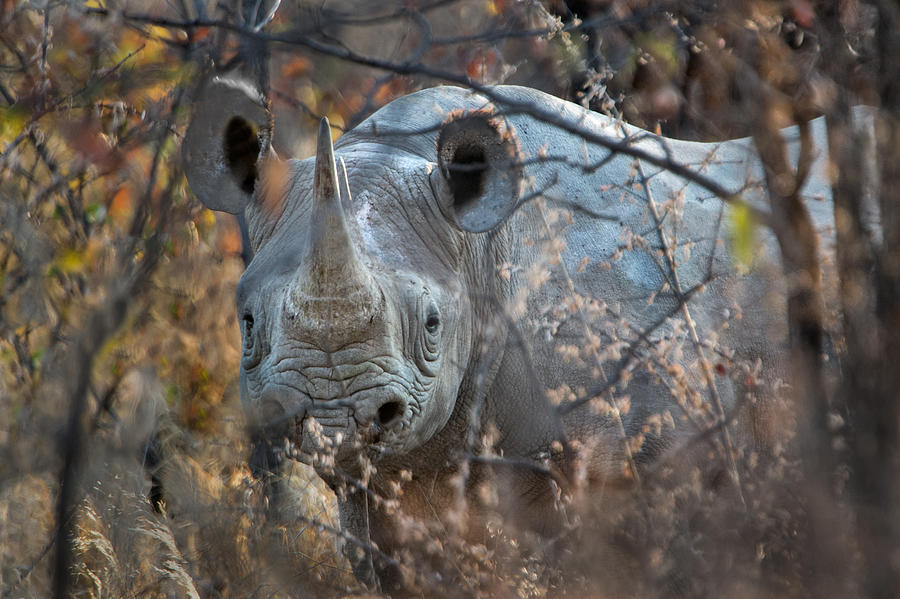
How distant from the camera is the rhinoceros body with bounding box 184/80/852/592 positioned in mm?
3047

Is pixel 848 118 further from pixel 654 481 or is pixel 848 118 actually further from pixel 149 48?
pixel 149 48

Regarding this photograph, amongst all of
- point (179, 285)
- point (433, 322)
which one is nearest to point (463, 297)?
point (433, 322)

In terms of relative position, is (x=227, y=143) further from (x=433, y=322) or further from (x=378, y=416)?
(x=378, y=416)

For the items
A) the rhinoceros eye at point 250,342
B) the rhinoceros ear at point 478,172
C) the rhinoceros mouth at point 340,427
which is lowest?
the rhinoceros mouth at point 340,427

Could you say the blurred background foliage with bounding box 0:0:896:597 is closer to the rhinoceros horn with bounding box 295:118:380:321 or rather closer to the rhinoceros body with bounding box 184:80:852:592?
the rhinoceros body with bounding box 184:80:852:592


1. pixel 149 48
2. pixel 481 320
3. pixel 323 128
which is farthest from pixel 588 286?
pixel 149 48

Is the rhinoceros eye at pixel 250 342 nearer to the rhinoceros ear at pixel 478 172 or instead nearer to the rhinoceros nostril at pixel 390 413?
the rhinoceros nostril at pixel 390 413

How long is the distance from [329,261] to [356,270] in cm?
8

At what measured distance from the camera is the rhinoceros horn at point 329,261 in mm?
3006

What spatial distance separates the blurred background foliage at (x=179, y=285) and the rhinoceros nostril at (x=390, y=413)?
37 centimetres

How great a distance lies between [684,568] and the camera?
2365 millimetres

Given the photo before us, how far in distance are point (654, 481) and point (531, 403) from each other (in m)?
0.52

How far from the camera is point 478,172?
11.6 ft

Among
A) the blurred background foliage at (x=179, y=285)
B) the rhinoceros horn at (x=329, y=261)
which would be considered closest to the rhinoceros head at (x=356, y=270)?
the rhinoceros horn at (x=329, y=261)
